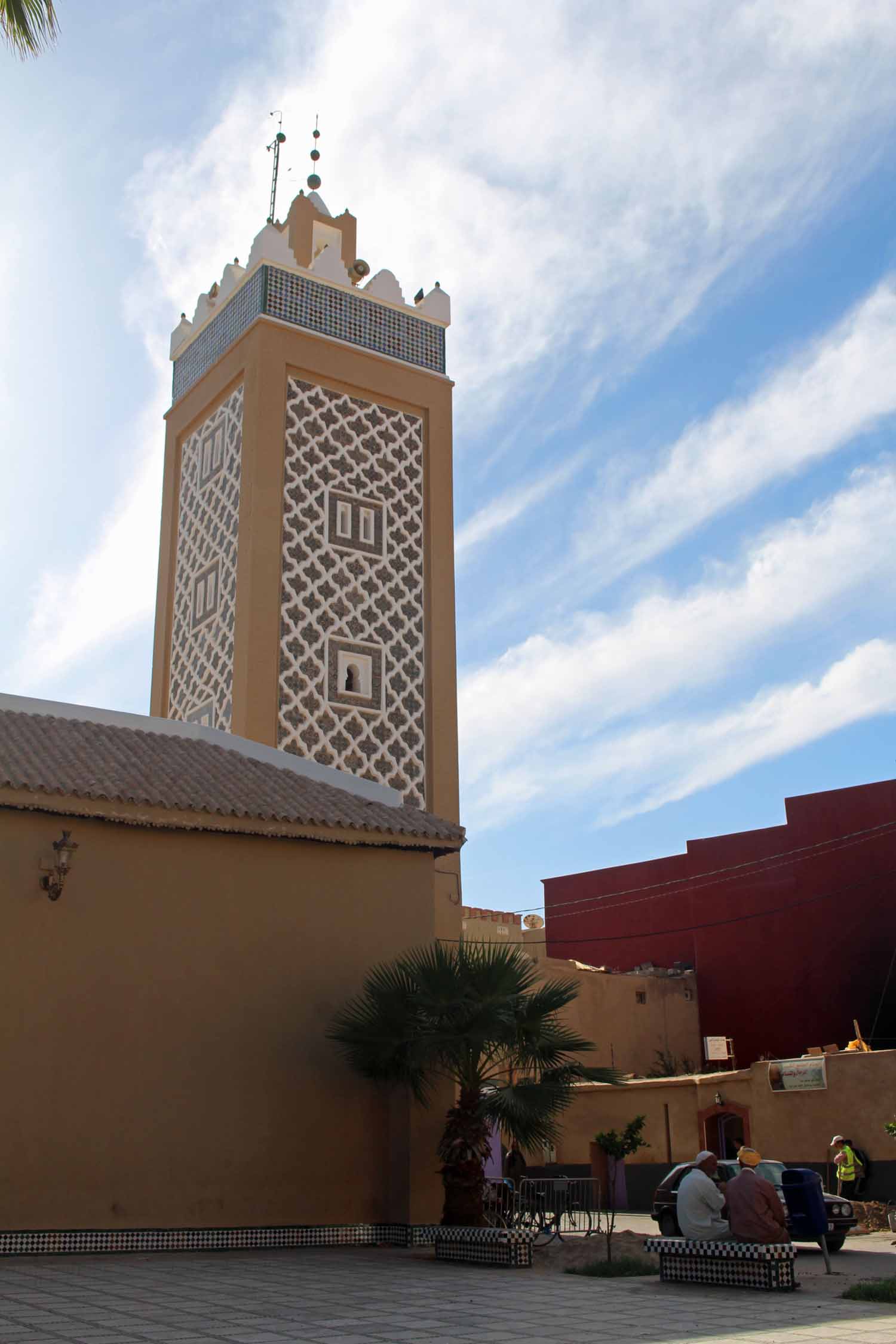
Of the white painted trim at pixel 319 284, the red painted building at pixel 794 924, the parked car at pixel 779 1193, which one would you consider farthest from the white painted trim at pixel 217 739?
the red painted building at pixel 794 924

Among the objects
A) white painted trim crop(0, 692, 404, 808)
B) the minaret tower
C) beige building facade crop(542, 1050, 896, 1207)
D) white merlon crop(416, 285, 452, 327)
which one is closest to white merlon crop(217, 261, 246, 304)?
the minaret tower

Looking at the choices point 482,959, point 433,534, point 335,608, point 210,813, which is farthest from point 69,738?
point 433,534

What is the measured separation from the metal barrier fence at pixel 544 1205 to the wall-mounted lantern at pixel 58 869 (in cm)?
392

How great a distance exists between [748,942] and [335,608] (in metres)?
9.26

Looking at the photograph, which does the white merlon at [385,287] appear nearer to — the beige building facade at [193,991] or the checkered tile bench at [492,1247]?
the beige building facade at [193,991]

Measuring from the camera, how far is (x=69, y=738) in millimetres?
11281

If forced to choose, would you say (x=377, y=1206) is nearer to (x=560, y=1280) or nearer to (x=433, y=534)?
(x=560, y=1280)

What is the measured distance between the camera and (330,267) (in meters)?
20.4

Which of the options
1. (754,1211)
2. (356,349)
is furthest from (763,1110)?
(356,349)

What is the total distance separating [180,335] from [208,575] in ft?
16.2

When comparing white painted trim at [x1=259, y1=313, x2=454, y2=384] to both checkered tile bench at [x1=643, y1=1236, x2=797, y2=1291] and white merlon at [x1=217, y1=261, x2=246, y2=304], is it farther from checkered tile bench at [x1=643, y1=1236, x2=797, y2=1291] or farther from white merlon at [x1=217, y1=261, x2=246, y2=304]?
checkered tile bench at [x1=643, y1=1236, x2=797, y2=1291]

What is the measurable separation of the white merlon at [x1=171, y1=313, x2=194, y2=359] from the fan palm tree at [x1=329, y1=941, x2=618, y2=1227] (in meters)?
14.5

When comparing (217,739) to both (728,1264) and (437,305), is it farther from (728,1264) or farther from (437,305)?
(437,305)

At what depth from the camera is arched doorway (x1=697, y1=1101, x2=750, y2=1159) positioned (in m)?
17.7
